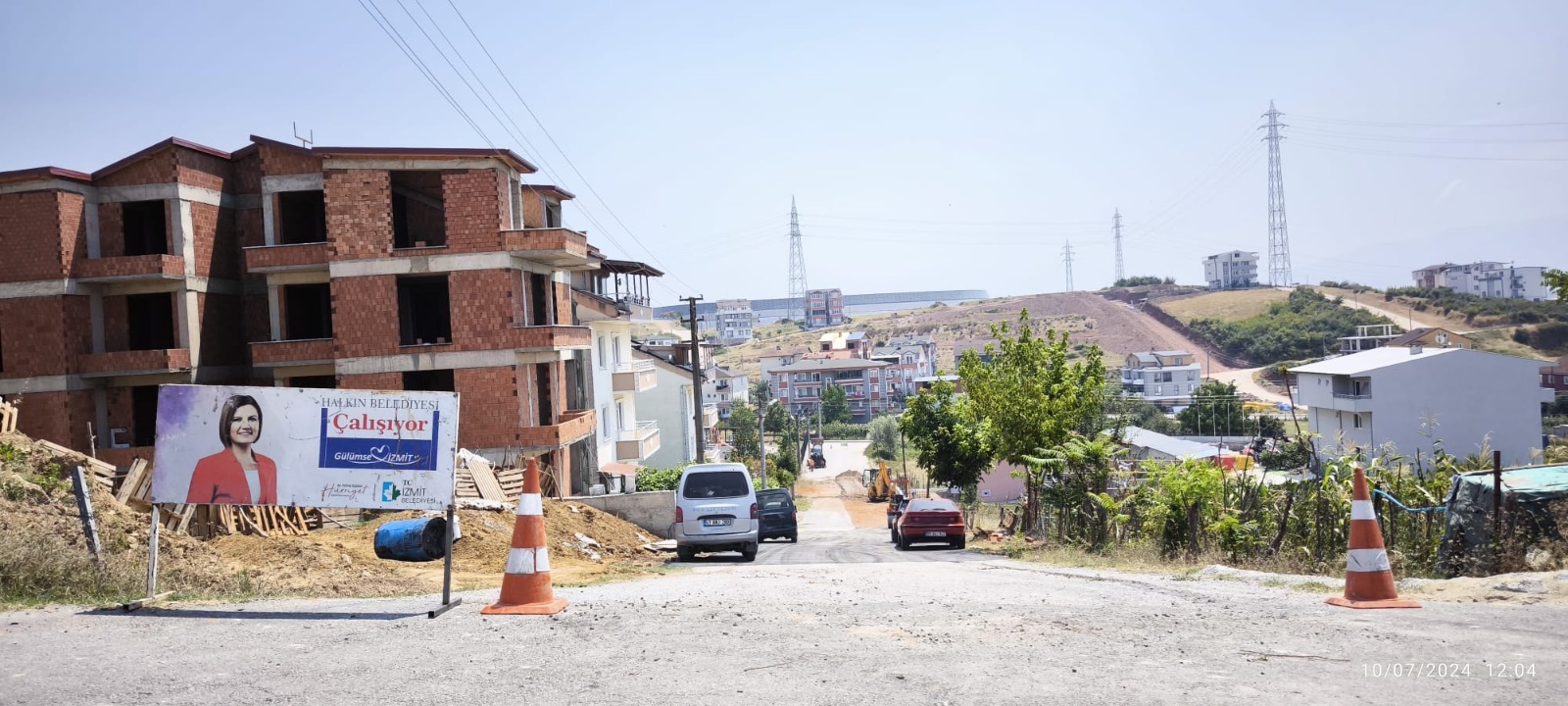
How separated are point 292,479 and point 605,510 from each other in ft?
60.5

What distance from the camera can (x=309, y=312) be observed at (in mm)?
31312

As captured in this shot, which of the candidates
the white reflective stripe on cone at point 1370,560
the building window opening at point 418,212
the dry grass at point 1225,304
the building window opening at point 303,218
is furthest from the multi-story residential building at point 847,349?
the white reflective stripe on cone at point 1370,560

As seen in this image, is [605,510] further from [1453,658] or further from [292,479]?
[1453,658]

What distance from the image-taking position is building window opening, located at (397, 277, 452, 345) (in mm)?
30031

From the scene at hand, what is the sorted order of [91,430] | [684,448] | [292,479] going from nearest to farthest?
[292,479]
[91,430]
[684,448]

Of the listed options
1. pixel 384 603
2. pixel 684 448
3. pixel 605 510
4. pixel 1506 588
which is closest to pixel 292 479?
pixel 384 603

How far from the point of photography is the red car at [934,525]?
2248 centimetres

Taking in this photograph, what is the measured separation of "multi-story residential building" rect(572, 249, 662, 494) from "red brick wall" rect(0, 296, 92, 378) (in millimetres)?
15379

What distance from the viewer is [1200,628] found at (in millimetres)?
7086

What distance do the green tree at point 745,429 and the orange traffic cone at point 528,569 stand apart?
67752 millimetres

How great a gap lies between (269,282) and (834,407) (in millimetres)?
97244

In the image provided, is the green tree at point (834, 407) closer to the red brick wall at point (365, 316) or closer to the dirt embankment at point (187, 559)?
the red brick wall at point (365, 316)

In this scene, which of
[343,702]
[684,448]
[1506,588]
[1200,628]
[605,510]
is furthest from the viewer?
[684,448]

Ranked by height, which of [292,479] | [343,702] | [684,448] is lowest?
[684,448]
